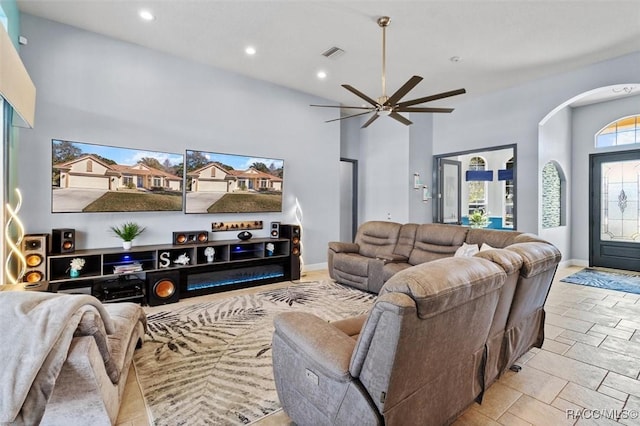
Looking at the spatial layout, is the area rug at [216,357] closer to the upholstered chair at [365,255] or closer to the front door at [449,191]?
the upholstered chair at [365,255]

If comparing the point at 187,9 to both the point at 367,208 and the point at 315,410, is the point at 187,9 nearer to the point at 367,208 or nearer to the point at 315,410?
the point at 315,410

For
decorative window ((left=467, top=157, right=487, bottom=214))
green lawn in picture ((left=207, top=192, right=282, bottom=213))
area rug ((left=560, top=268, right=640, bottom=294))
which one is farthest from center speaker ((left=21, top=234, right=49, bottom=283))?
decorative window ((left=467, top=157, right=487, bottom=214))

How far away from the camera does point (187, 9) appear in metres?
3.24

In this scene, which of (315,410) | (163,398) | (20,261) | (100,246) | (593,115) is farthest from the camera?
(593,115)

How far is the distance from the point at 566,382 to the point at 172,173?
4641 millimetres

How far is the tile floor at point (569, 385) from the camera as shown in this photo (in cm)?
180

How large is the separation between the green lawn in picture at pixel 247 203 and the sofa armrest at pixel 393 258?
1965 millimetres

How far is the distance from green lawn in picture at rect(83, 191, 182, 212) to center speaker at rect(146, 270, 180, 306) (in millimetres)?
922

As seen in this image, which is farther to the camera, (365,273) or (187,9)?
(365,273)

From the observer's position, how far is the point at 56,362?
4.44 ft

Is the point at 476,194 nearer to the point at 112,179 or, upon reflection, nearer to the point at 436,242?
the point at 436,242

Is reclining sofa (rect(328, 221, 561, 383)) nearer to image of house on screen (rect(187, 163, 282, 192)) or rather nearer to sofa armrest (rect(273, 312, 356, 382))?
sofa armrest (rect(273, 312, 356, 382))

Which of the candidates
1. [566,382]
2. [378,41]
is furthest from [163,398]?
[378,41]

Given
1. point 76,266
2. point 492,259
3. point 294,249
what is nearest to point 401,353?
point 492,259
